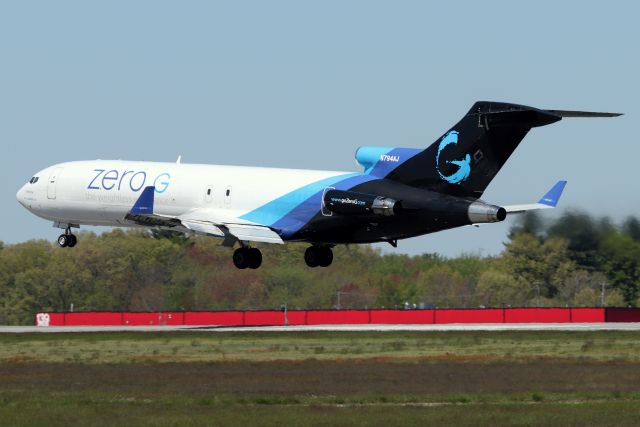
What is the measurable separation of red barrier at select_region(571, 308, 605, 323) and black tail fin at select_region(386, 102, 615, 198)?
21143 mm

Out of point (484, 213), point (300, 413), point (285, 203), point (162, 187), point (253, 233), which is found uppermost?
point (162, 187)

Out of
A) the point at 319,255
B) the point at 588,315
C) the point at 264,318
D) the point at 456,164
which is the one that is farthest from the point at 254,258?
the point at 588,315

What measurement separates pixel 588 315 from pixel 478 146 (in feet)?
74.8

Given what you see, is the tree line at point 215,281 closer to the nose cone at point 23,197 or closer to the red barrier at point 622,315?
the red barrier at point 622,315

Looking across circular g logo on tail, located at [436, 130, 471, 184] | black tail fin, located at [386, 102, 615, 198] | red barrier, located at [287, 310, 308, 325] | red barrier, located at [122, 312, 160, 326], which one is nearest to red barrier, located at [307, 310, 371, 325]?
red barrier, located at [287, 310, 308, 325]

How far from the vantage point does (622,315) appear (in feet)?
248

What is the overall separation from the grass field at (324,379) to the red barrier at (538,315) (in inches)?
590

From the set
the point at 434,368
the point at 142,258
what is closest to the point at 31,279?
the point at 142,258

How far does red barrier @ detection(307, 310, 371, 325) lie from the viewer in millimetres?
79625

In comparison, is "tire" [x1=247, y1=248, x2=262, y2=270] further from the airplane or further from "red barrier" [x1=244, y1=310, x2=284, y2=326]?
"red barrier" [x1=244, y1=310, x2=284, y2=326]

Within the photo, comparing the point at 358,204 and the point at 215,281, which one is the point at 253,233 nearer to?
the point at 358,204

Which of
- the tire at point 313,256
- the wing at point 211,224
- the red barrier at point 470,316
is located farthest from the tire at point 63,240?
the red barrier at point 470,316

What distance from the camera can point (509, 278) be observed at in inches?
3917

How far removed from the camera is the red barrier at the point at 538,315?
252ft
